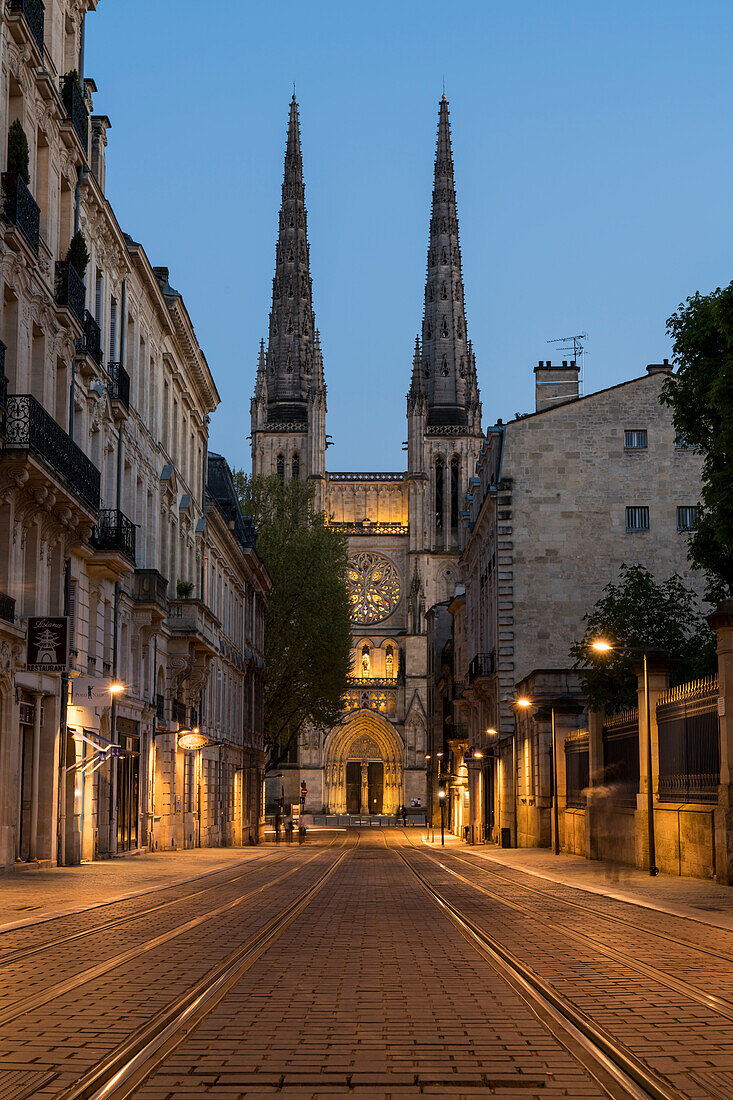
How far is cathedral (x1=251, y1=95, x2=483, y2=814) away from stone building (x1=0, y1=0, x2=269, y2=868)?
69839 mm

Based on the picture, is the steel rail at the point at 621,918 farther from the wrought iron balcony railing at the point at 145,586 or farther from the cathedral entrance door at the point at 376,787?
the cathedral entrance door at the point at 376,787

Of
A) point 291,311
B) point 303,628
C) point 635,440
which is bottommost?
point 303,628

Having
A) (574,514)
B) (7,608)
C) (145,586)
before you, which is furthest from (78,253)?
(574,514)

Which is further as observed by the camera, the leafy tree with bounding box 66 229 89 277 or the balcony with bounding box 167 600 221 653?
the balcony with bounding box 167 600 221 653

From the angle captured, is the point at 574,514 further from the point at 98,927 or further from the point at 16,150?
the point at 98,927

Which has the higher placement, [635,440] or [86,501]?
[635,440]

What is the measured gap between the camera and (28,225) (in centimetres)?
2433

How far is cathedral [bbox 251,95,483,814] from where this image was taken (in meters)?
115

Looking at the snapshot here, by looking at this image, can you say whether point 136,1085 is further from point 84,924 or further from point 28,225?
point 28,225

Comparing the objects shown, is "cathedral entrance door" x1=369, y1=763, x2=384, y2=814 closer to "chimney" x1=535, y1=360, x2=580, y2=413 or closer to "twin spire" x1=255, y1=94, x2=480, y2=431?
"twin spire" x1=255, y1=94, x2=480, y2=431

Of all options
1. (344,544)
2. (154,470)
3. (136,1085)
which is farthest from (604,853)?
(344,544)

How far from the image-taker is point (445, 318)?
127438 millimetres

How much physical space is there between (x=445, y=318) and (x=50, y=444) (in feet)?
346

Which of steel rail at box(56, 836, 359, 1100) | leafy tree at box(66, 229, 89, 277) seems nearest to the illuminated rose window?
leafy tree at box(66, 229, 89, 277)
